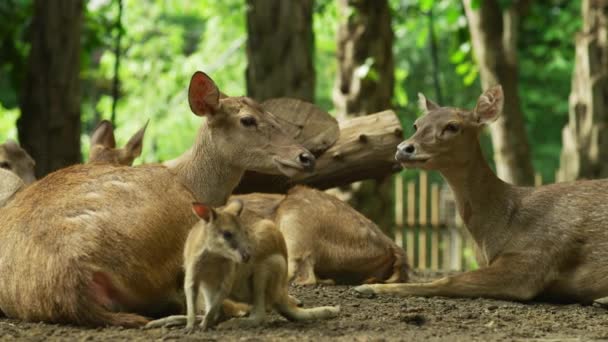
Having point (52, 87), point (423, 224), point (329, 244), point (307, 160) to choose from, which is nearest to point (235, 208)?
point (307, 160)

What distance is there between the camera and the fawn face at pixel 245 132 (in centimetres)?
738

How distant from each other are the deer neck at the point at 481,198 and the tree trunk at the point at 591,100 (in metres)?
5.70

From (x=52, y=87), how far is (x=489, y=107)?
5.60 metres

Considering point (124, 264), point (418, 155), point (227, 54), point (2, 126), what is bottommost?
point (124, 264)

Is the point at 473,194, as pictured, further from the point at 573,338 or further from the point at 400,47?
the point at 400,47

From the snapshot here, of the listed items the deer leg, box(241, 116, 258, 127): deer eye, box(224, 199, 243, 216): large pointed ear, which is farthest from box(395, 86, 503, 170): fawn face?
box(224, 199, 243, 216): large pointed ear

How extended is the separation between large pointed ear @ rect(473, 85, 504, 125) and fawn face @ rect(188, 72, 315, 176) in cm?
195

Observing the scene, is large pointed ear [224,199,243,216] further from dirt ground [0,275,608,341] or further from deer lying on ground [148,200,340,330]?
dirt ground [0,275,608,341]

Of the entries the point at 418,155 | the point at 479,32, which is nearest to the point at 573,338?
the point at 418,155

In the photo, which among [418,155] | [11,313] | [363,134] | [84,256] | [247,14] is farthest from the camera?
[247,14]

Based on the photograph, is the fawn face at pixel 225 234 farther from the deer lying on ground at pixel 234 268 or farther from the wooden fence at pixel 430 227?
the wooden fence at pixel 430 227

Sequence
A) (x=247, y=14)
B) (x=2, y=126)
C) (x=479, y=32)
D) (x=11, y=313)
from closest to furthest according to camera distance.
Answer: (x=11, y=313), (x=247, y=14), (x=479, y=32), (x=2, y=126)

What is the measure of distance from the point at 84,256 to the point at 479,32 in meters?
10.4

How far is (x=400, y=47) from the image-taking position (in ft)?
107
